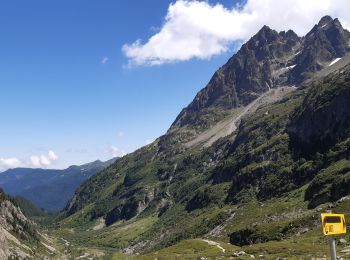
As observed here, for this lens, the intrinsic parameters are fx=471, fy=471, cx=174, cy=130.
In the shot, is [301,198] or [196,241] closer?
[196,241]

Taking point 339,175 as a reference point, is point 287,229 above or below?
below

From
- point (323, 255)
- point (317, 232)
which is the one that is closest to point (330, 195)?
point (317, 232)

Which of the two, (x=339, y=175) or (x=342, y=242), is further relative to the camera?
(x=339, y=175)

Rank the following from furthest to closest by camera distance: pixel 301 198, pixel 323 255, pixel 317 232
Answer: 1. pixel 301 198
2. pixel 317 232
3. pixel 323 255

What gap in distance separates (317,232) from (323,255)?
1485 inches

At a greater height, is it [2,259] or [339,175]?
[339,175]

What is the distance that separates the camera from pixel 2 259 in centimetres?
19475

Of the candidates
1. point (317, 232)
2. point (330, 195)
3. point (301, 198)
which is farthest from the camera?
point (301, 198)

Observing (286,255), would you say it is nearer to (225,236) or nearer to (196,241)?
(196,241)

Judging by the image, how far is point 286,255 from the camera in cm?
9112

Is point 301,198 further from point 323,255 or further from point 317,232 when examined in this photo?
point 323,255

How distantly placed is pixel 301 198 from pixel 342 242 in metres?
111

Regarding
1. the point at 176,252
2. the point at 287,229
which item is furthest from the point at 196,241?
the point at 287,229

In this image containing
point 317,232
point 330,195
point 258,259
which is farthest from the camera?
point 330,195
